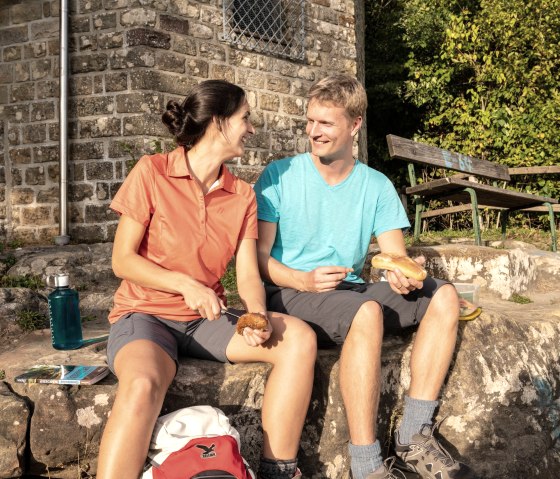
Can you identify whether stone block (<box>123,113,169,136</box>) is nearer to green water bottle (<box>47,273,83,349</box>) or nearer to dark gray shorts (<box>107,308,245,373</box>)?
green water bottle (<box>47,273,83,349</box>)

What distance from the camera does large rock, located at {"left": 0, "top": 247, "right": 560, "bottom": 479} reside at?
264 centimetres

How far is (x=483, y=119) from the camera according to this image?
1087cm

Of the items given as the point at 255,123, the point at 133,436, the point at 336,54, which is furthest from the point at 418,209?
the point at 133,436

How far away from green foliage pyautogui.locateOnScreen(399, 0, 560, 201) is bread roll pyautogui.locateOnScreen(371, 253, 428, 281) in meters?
8.22

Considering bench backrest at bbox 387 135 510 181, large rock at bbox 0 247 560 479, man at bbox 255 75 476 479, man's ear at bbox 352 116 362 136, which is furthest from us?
bench backrest at bbox 387 135 510 181

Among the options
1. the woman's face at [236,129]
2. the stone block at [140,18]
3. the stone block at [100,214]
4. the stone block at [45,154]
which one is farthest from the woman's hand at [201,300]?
the stone block at [45,154]

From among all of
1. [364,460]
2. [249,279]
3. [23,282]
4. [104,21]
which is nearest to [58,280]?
[249,279]

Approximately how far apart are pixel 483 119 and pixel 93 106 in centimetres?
638

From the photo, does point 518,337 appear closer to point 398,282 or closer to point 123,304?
point 398,282

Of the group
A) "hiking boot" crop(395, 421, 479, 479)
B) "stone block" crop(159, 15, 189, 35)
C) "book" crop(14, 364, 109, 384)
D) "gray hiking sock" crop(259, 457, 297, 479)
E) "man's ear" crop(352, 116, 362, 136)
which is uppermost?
"stone block" crop(159, 15, 189, 35)

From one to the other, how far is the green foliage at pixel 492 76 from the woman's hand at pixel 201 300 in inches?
352

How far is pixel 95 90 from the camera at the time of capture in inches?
257

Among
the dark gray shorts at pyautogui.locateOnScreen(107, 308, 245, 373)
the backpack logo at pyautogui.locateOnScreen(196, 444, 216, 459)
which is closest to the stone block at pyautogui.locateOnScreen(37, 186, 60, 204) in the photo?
the dark gray shorts at pyautogui.locateOnScreen(107, 308, 245, 373)

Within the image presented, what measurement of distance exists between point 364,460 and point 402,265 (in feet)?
2.50
